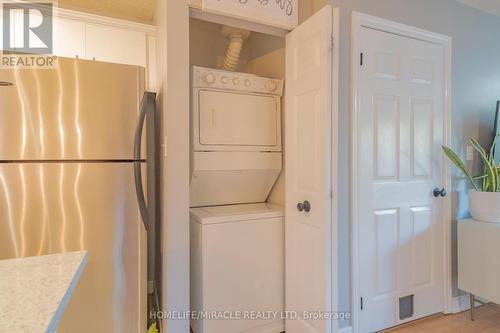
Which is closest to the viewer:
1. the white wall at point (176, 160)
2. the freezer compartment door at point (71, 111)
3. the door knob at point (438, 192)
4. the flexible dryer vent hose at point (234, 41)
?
the freezer compartment door at point (71, 111)

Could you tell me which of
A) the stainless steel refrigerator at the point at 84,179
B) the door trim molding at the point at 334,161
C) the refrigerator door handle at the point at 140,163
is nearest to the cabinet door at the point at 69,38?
the stainless steel refrigerator at the point at 84,179

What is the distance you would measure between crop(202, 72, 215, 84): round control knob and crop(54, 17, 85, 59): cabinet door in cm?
113

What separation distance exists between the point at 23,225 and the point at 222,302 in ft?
3.86

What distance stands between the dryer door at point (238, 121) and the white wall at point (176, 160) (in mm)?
332

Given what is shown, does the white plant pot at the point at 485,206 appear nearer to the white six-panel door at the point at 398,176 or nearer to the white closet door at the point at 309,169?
the white six-panel door at the point at 398,176

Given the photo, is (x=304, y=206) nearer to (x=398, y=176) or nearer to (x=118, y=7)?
(x=398, y=176)

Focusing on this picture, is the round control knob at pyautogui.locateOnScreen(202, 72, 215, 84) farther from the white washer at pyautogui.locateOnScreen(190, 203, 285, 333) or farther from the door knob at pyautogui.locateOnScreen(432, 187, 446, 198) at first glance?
the door knob at pyautogui.locateOnScreen(432, 187, 446, 198)

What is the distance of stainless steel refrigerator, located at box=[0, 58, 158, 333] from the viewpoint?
4.46ft

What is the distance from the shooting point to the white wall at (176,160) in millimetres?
1512

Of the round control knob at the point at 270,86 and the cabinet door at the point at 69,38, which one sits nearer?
the round control knob at the point at 270,86

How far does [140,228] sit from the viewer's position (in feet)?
5.26

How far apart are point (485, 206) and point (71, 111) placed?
2.76 meters

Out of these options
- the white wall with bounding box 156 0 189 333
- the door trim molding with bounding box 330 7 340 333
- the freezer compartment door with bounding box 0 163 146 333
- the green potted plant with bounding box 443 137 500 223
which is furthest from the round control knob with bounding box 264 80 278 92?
the green potted plant with bounding box 443 137 500 223
